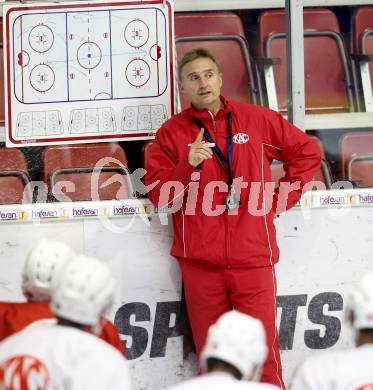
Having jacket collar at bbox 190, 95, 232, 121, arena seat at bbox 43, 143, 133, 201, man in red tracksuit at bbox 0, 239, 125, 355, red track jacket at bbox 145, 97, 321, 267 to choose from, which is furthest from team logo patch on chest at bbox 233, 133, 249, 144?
man in red tracksuit at bbox 0, 239, 125, 355

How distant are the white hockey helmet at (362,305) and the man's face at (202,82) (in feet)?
4.59

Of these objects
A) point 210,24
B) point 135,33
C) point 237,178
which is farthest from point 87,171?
point 210,24

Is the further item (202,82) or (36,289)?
(202,82)

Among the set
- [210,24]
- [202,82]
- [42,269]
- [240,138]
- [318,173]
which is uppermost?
[210,24]

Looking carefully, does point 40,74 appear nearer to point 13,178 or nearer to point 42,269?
point 13,178

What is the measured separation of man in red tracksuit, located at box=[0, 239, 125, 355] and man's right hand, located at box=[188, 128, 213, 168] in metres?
0.85

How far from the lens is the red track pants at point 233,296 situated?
12.6 feet

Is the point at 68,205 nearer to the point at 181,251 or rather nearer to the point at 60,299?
the point at 181,251

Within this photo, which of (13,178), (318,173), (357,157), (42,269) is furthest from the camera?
(357,157)

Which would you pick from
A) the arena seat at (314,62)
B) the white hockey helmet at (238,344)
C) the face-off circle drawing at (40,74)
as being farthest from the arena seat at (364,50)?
the white hockey helmet at (238,344)

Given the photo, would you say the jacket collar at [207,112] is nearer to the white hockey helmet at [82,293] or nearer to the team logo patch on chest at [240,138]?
the team logo patch on chest at [240,138]

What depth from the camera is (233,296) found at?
3.89 metres

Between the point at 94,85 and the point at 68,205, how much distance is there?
1.97ft

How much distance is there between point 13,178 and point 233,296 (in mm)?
1173
